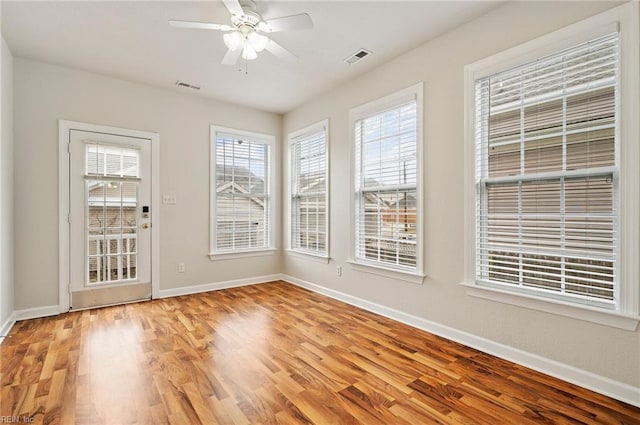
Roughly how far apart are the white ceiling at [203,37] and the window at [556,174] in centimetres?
71

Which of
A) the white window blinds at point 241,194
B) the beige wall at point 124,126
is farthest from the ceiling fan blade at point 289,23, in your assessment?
the white window blinds at point 241,194

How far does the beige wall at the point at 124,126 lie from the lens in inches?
132

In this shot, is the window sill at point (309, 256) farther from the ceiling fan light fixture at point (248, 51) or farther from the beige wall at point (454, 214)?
the ceiling fan light fixture at point (248, 51)

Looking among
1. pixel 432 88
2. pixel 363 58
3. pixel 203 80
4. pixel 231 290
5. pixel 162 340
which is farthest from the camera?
pixel 231 290

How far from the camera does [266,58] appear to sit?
11.0 feet

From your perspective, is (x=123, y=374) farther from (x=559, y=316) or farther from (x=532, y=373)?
(x=559, y=316)

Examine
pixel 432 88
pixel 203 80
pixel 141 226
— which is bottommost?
pixel 141 226

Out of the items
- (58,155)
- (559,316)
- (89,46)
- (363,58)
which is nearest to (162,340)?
(58,155)

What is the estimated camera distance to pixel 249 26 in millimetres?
2457

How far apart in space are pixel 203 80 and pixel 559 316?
13.9 feet

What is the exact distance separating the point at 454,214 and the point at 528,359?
122 centimetres

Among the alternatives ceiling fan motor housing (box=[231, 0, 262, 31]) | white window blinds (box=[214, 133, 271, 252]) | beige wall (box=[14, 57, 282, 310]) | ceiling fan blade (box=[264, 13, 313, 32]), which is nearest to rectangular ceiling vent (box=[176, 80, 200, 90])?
beige wall (box=[14, 57, 282, 310])

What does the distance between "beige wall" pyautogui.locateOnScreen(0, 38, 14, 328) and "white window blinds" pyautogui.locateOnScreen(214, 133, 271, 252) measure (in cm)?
216

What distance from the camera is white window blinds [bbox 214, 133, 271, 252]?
468 cm
